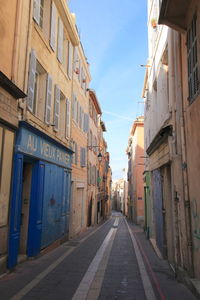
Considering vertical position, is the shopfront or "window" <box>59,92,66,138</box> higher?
"window" <box>59,92,66,138</box>

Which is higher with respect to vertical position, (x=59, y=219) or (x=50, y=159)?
(x=50, y=159)

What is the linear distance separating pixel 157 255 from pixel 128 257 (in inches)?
52.5

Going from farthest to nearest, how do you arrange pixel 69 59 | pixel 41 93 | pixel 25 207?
pixel 69 59 < pixel 41 93 < pixel 25 207

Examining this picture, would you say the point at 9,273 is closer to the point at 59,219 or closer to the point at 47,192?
the point at 47,192

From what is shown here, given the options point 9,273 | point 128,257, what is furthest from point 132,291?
point 128,257

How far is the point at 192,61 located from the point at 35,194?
19.1 feet

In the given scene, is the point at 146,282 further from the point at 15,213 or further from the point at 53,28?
the point at 53,28

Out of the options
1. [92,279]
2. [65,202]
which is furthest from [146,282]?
[65,202]

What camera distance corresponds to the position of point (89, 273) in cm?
679

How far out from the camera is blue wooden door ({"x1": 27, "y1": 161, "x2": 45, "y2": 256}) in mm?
8453

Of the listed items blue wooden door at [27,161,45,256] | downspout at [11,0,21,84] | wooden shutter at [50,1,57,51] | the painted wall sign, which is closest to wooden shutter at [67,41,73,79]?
wooden shutter at [50,1,57,51]

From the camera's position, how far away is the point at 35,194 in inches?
343

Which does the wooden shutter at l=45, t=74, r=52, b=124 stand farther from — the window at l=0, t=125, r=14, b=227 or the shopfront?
the window at l=0, t=125, r=14, b=227

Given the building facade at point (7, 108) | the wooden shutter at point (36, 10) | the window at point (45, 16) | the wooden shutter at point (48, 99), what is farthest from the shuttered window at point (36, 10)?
the wooden shutter at point (48, 99)
